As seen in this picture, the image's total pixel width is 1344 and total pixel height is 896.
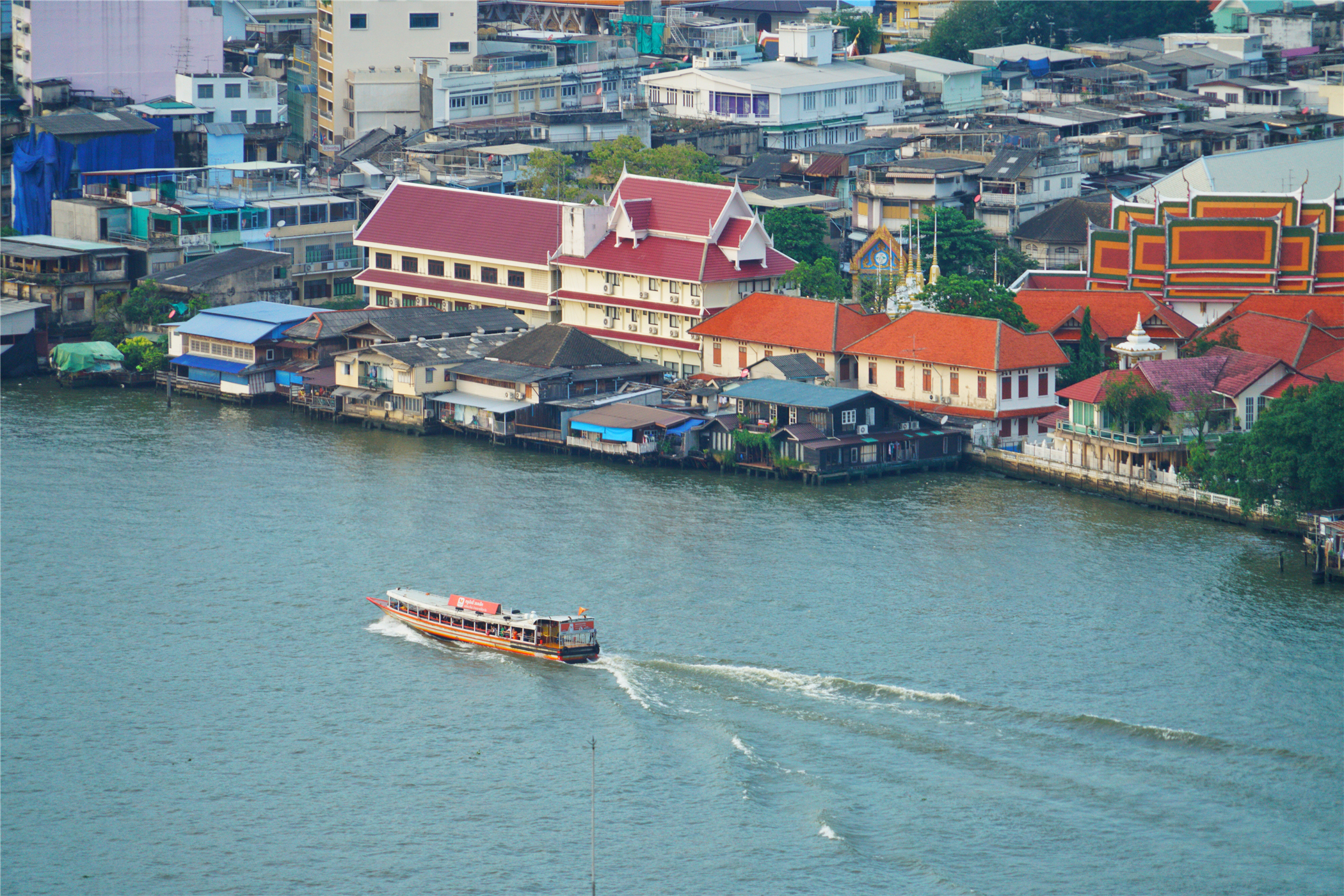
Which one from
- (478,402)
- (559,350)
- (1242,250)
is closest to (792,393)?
(559,350)

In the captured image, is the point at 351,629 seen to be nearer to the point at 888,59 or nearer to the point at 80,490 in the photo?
the point at 80,490

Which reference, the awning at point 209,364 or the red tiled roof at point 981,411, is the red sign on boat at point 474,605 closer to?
the red tiled roof at point 981,411

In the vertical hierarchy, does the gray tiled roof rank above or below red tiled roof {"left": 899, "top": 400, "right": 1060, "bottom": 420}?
above

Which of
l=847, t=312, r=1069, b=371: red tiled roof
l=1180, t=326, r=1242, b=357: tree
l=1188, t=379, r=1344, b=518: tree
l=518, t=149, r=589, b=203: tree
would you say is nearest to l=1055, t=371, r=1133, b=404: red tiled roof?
l=847, t=312, r=1069, b=371: red tiled roof

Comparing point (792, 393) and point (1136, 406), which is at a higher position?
point (1136, 406)

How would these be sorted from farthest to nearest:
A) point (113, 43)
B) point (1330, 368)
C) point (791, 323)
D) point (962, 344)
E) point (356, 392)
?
point (113, 43), point (356, 392), point (791, 323), point (962, 344), point (1330, 368)

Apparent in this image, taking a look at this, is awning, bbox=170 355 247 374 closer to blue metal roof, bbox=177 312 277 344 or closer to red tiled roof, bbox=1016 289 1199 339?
blue metal roof, bbox=177 312 277 344

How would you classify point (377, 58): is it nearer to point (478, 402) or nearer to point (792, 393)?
point (478, 402)
